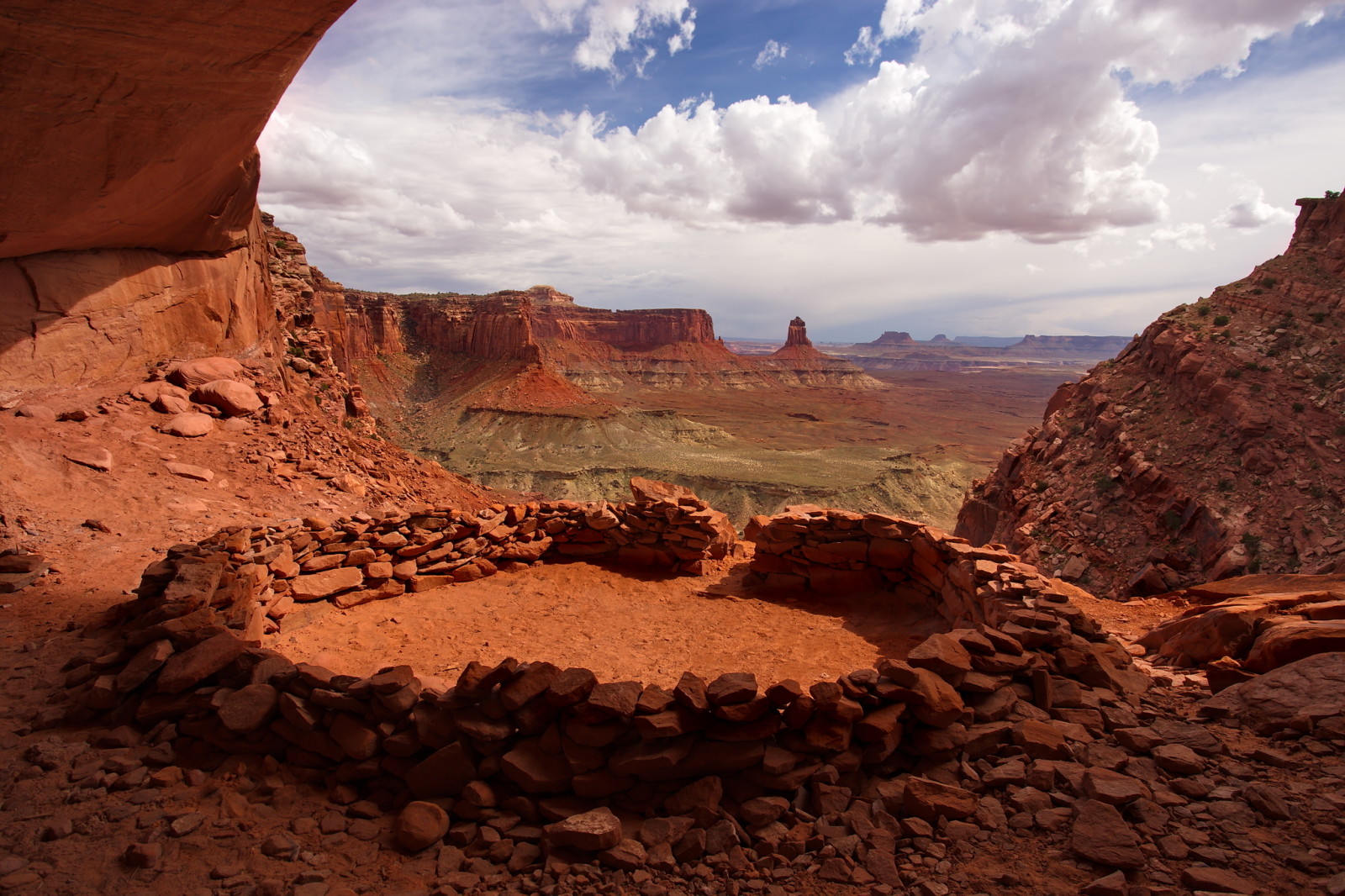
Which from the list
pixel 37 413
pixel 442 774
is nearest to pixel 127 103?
pixel 37 413

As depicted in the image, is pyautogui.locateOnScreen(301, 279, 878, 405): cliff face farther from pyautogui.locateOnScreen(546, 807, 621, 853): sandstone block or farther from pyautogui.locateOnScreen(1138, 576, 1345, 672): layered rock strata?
pyautogui.locateOnScreen(1138, 576, 1345, 672): layered rock strata

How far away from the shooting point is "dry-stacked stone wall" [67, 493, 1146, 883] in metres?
4.35

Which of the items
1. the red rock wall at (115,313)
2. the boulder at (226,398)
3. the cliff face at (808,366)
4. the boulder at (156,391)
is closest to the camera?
the red rock wall at (115,313)

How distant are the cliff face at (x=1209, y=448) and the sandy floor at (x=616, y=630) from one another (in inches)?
438

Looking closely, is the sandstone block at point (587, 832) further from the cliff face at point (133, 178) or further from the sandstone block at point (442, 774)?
the cliff face at point (133, 178)

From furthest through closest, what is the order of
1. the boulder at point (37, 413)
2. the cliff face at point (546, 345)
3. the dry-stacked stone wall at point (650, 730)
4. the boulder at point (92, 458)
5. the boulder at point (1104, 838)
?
the cliff face at point (546, 345)
the boulder at point (37, 413)
the boulder at point (92, 458)
the dry-stacked stone wall at point (650, 730)
the boulder at point (1104, 838)

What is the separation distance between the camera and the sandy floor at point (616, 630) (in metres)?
7.68

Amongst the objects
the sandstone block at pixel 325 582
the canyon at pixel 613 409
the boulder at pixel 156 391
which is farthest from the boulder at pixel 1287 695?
the canyon at pixel 613 409

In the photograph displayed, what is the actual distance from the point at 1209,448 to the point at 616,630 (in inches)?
750

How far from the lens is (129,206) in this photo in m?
11.6

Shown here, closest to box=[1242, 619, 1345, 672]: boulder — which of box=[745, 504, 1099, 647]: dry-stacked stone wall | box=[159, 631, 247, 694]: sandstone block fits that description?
box=[745, 504, 1099, 647]: dry-stacked stone wall

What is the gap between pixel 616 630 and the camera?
29.1ft

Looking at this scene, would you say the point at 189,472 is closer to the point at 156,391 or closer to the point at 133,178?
the point at 156,391

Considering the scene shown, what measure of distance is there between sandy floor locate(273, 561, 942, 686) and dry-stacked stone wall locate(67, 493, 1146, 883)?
207cm
